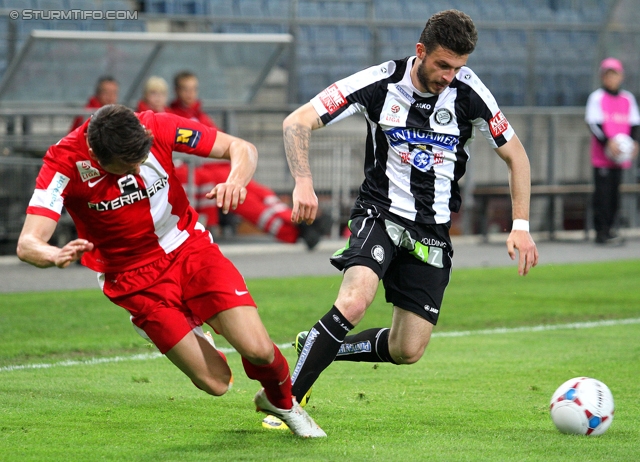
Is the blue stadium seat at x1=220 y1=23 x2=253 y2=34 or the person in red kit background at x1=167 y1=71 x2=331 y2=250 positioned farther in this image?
the blue stadium seat at x1=220 y1=23 x2=253 y2=34

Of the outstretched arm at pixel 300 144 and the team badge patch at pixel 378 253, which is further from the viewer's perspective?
the team badge patch at pixel 378 253

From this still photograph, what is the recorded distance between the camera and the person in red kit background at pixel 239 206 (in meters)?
13.1

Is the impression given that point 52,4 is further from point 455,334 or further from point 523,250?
point 523,250

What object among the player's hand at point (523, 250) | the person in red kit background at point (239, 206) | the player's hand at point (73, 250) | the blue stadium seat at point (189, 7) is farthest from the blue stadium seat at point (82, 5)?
the player's hand at point (73, 250)

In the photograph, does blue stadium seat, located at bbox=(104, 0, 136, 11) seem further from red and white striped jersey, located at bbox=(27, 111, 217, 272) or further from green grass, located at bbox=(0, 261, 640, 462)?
red and white striped jersey, located at bbox=(27, 111, 217, 272)

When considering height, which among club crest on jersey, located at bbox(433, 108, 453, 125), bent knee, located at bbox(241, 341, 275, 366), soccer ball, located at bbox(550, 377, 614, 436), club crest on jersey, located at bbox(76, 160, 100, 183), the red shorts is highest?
club crest on jersey, located at bbox(433, 108, 453, 125)

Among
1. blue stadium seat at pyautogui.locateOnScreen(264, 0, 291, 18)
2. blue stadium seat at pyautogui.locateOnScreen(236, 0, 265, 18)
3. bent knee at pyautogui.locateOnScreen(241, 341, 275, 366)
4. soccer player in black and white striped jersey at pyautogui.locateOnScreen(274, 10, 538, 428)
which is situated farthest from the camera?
blue stadium seat at pyautogui.locateOnScreen(264, 0, 291, 18)

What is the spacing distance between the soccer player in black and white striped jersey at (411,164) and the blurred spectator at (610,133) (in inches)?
391

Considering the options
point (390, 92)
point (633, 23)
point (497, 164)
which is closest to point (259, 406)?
point (390, 92)

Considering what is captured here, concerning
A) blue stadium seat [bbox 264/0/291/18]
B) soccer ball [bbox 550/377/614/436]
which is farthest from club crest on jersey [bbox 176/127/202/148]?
blue stadium seat [bbox 264/0/291/18]

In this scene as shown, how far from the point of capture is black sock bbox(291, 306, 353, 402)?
4938mm

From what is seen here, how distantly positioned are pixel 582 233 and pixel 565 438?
13.1 m

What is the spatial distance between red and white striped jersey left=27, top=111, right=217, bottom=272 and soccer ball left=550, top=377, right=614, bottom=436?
2.13 meters

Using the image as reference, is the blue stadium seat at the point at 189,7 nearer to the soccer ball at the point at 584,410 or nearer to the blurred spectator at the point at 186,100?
the blurred spectator at the point at 186,100
